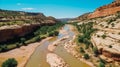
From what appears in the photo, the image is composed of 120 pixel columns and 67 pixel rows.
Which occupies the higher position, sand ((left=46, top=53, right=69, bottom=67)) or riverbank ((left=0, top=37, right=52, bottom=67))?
riverbank ((left=0, top=37, right=52, bottom=67))

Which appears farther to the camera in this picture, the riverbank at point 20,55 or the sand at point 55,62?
the riverbank at point 20,55

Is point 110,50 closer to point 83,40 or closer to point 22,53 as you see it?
point 83,40

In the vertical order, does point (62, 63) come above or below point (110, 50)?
below

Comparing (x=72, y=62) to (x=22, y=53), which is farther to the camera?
(x=22, y=53)

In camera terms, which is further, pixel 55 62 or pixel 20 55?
pixel 20 55

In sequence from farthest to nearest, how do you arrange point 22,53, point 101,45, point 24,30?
point 24,30
point 22,53
point 101,45

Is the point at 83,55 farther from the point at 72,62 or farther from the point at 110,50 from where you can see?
the point at 110,50

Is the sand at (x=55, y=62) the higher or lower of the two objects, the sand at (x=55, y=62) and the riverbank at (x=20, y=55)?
the lower

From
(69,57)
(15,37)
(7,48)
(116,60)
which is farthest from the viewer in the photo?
(15,37)

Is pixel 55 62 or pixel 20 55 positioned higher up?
pixel 20 55

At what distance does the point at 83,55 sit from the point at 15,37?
36305mm

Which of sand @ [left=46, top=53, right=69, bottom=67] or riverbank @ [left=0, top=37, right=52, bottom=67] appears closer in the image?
sand @ [left=46, top=53, right=69, bottom=67]

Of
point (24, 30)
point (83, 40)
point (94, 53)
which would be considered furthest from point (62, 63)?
point (24, 30)

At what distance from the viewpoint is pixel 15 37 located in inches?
2982
